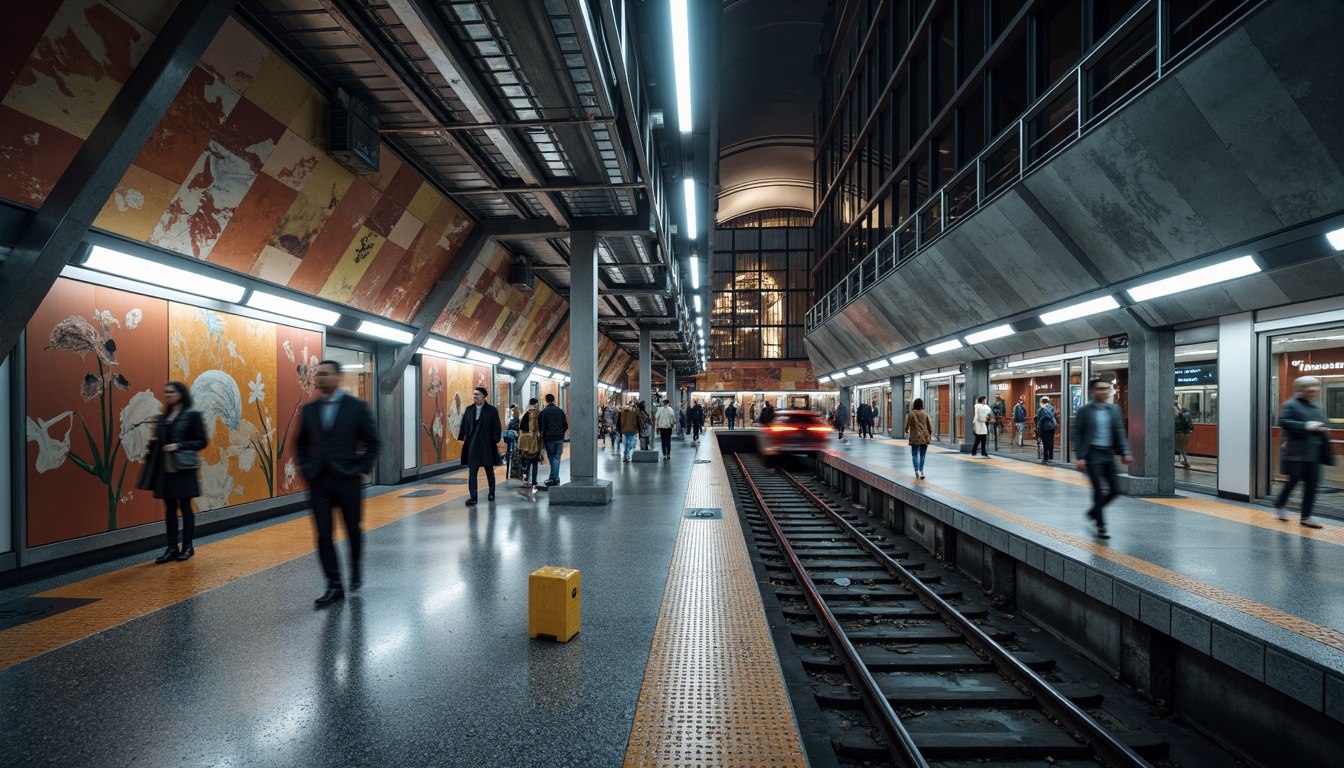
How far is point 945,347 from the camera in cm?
1738

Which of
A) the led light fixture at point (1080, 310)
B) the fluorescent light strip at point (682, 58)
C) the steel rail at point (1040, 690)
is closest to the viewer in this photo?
the steel rail at point (1040, 690)

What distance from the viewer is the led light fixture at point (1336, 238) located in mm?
6312

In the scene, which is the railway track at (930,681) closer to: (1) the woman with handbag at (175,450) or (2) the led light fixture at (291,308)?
(1) the woman with handbag at (175,450)

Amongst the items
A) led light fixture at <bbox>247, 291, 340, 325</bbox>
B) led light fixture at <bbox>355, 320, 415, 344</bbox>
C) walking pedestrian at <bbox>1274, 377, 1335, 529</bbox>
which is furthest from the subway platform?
led light fixture at <bbox>247, 291, 340, 325</bbox>

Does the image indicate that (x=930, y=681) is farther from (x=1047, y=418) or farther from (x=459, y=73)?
(x=1047, y=418)

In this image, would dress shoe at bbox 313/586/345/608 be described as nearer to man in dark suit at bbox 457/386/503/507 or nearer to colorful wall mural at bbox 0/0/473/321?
colorful wall mural at bbox 0/0/473/321

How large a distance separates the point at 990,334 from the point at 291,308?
553 inches

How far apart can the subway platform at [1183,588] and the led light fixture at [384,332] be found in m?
9.47

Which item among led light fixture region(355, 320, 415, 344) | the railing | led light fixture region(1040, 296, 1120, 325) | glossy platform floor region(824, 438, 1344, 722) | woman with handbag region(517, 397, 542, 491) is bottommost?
glossy platform floor region(824, 438, 1344, 722)

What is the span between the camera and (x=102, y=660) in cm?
385

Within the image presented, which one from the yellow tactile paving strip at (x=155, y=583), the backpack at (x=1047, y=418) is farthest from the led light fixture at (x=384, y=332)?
the backpack at (x=1047, y=418)

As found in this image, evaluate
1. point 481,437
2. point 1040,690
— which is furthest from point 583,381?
point 1040,690

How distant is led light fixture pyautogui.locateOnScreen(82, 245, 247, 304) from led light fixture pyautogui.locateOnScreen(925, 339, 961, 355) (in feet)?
A: 50.9

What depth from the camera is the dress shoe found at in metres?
4.87
